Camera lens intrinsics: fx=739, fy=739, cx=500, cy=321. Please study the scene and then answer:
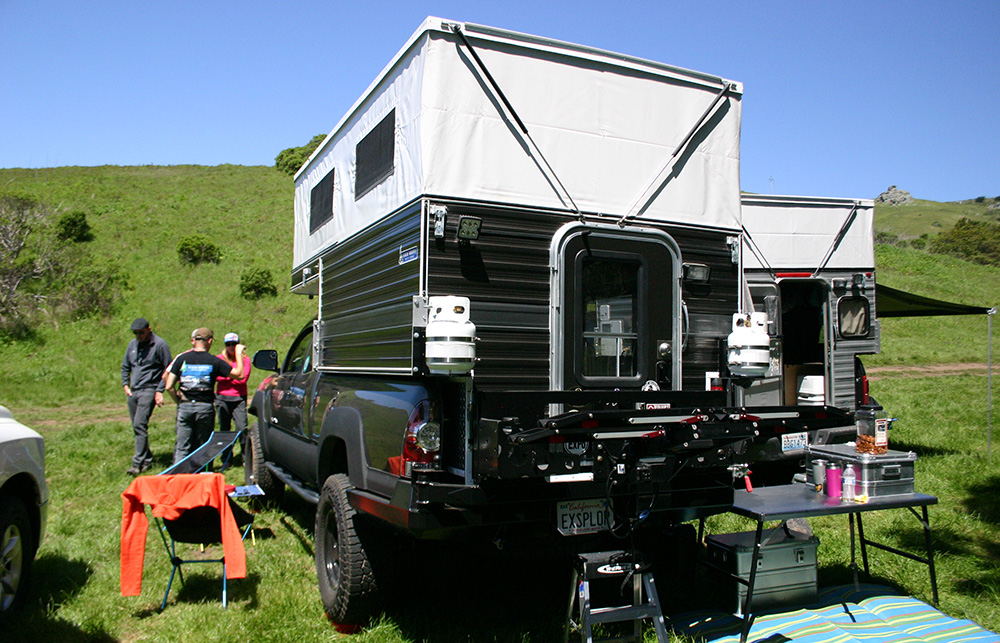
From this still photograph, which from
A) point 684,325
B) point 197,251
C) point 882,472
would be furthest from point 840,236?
point 197,251

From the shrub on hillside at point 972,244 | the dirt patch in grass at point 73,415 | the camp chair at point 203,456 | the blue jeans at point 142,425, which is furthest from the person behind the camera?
the shrub on hillside at point 972,244

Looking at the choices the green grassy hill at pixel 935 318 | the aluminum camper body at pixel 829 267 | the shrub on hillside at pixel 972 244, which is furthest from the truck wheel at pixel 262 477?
the shrub on hillside at pixel 972 244

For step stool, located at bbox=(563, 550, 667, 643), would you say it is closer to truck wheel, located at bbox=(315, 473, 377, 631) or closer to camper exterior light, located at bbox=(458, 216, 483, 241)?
truck wheel, located at bbox=(315, 473, 377, 631)

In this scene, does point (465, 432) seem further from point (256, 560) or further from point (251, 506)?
point (251, 506)

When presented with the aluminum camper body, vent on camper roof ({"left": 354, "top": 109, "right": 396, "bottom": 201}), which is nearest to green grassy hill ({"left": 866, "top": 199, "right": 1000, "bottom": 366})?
the aluminum camper body

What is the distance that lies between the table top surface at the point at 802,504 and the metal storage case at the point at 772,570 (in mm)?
256

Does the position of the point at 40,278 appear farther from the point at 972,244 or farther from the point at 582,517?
the point at 972,244

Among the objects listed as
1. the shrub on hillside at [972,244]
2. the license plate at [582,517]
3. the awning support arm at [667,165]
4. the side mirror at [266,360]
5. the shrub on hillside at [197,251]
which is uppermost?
the shrub on hillside at [972,244]

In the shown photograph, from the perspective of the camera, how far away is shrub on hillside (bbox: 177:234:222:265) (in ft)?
95.8

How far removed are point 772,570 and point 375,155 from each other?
137 inches

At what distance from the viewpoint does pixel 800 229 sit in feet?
27.3

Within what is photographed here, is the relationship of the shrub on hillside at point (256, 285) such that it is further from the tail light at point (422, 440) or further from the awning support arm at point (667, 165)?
the tail light at point (422, 440)

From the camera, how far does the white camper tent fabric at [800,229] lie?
27.1 feet

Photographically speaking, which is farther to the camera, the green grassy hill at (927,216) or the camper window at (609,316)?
the green grassy hill at (927,216)
